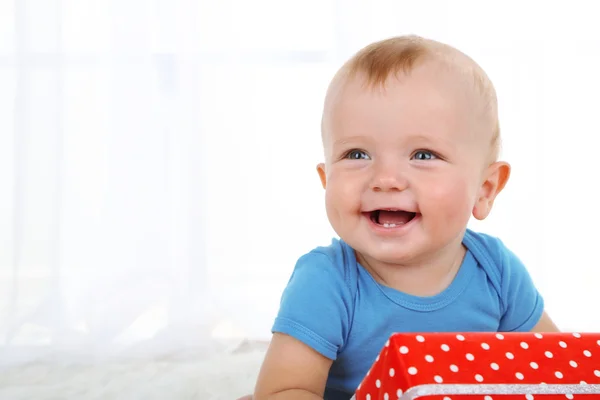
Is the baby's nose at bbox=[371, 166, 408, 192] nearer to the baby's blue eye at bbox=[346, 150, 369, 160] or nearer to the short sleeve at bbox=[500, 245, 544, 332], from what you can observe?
the baby's blue eye at bbox=[346, 150, 369, 160]

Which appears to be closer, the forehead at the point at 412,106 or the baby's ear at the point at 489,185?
the forehead at the point at 412,106

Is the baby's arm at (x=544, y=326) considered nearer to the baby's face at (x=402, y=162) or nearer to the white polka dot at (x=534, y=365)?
the baby's face at (x=402, y=162)

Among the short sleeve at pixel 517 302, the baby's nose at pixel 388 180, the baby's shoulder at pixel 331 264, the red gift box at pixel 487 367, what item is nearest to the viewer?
the red gift box at pixel 487 367

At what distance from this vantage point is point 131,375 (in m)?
1.50

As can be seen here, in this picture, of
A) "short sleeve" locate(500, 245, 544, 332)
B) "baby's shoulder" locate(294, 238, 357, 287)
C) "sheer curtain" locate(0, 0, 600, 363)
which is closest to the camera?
"baby's shoulder" locate(294, 238, 357, 287)

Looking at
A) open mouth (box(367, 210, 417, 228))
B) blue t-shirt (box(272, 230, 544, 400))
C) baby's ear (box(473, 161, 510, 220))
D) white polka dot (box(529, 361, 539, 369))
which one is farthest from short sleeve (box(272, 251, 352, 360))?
white polka dot (box(529, 361, 539, 369))

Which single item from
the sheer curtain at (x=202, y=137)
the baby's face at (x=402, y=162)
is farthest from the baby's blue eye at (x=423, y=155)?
the sheer curtain at (x=202, y=137)

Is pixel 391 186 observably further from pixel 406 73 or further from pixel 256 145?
pixel 256 145

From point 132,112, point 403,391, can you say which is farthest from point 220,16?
point 403,391

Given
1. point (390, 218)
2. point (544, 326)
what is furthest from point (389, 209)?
point (544, 326)

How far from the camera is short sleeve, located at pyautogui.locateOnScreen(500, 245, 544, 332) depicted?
1.19 meters

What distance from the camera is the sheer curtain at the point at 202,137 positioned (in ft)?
6.27

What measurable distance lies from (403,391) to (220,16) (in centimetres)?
145

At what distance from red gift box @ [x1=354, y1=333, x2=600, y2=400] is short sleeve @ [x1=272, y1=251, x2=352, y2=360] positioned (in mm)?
244
